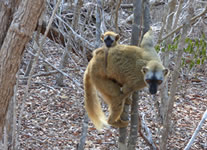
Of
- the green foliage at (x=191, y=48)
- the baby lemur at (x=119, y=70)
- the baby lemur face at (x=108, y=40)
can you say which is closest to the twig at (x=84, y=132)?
the baby lemur at (x=119, y=70)

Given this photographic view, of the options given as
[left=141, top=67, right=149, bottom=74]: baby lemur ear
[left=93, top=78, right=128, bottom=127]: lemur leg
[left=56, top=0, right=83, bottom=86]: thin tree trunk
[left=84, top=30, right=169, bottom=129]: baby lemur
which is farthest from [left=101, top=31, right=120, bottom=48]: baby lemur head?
[left=56, top=0, right=83, bottom=86]: thin tree trunk

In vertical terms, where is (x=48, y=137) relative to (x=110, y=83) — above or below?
below

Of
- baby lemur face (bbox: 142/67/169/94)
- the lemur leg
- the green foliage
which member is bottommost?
the lemur leg

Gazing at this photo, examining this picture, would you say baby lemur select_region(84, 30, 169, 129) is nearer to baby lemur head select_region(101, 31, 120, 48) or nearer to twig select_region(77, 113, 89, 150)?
baby lemur head select_region(101, 31, 120, 48)

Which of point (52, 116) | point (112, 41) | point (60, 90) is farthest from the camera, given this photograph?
point (60, 90)

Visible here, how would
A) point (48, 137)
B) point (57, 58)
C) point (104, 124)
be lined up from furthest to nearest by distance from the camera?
1. point (57, 58)
2. point (48, 137)
3. point (104, 124)

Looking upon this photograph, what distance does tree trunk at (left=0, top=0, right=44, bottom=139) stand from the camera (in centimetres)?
230

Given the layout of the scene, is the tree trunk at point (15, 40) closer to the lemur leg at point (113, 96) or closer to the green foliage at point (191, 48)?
the lemur leg at point (113, 96)

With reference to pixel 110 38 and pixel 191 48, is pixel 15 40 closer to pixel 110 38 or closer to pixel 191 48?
pixel 110 38

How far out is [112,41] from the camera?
4.10m

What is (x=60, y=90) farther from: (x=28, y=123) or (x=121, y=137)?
(x=121, y=137)

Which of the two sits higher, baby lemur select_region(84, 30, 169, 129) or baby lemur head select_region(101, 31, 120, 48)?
baby lemur head select_region(101, 31, 120, 48)

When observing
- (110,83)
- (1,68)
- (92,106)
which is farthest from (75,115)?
(1,68)

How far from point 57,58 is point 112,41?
19.1 ft
